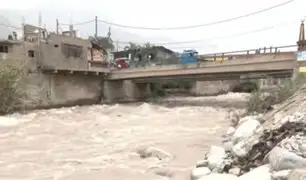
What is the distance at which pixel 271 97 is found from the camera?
45.0 feet

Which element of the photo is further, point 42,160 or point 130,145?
point 130,145

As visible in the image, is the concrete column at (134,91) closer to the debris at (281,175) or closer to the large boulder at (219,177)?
the large boulder at (219,177)

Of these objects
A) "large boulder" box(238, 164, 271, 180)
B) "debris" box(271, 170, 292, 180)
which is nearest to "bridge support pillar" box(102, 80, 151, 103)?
"large boulder" box(238, 164, 271, 180)

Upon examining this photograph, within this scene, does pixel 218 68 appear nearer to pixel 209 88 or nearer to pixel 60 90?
pixel 60 90

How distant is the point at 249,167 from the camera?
583 centimetres

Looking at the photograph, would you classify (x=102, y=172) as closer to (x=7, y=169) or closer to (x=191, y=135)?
(x=7, y=169)

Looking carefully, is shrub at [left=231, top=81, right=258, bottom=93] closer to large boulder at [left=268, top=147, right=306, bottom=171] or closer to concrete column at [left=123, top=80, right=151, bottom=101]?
concrete column at [left=123, top=80, right=151, bottom=101]

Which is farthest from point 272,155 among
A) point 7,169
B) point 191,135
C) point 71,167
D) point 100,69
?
point 100,69

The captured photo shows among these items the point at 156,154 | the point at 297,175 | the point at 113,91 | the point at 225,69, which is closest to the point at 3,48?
the point at 113,91

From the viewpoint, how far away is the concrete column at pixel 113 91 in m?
32.8

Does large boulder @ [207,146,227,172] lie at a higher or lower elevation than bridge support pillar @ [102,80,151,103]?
higher

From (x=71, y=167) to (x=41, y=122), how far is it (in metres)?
11.0

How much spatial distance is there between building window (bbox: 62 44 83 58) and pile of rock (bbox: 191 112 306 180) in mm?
22912

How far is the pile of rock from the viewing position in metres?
4.89
